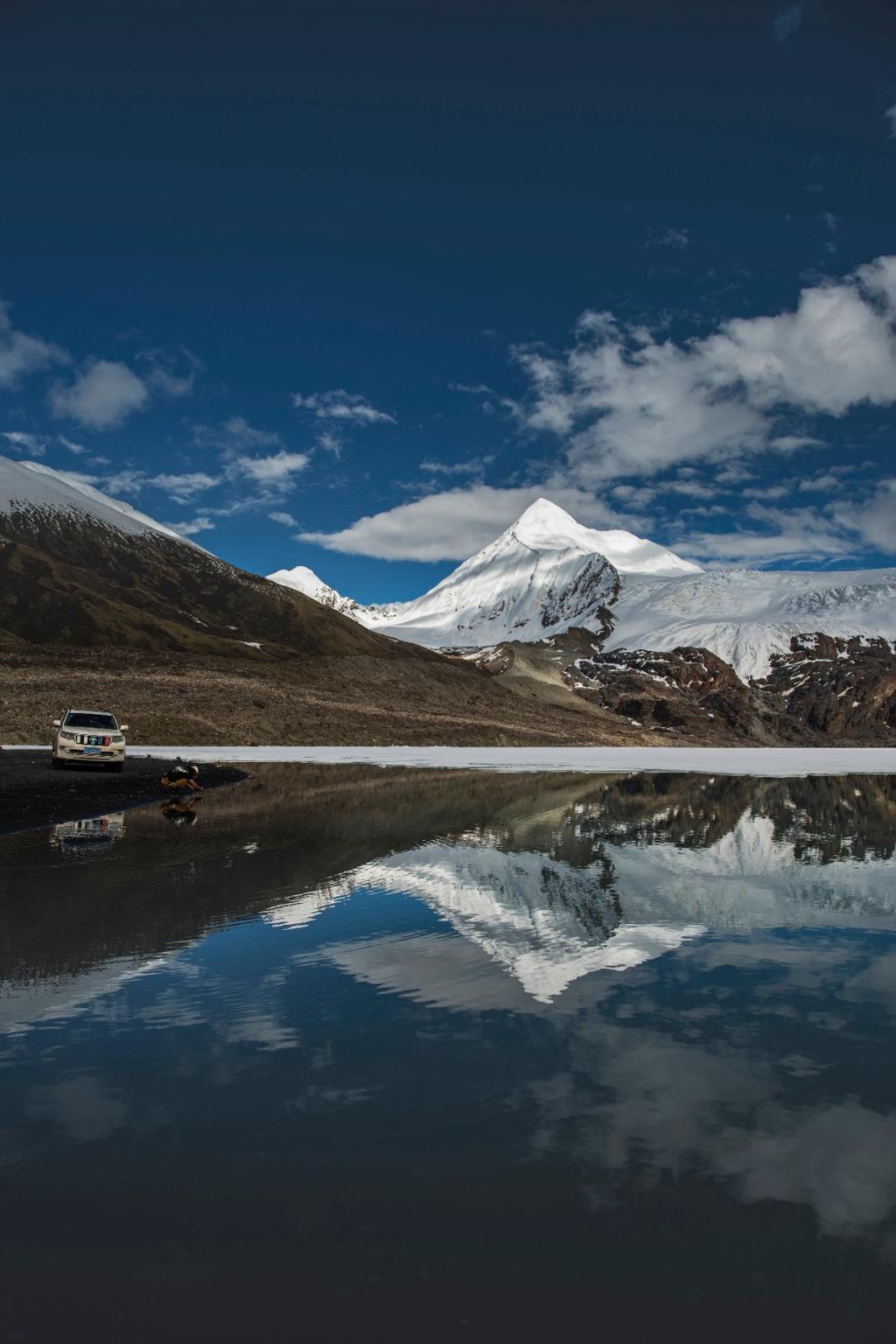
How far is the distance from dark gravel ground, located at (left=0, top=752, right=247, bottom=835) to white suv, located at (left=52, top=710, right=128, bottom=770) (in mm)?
514

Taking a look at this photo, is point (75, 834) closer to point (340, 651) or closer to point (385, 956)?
point (385, 956)

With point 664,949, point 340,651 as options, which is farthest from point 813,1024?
point 340,651

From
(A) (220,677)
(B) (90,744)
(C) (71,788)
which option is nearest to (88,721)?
(B) (90,744)

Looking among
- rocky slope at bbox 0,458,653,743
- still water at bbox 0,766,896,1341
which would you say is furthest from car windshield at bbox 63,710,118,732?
rocky slope at bbox 0,458,653,743

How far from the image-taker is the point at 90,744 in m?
33.9

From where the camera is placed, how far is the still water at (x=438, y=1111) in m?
4.01

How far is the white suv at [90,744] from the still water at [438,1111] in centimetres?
2168

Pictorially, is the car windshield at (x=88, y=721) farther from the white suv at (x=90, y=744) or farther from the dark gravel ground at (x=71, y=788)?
the dark gravel ground at (x=71, y=788)

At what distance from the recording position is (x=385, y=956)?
31.7 ft

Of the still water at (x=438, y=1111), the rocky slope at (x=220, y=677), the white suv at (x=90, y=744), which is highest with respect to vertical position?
the rocky slope at (x=220, y=677)

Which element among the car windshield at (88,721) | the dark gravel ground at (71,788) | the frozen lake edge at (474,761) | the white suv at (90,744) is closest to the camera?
the dark gravel ground at (71,788)

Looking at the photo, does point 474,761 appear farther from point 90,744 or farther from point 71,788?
point 71,788

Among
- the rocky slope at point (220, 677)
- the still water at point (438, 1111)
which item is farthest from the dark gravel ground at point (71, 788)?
the rocky slope at point (220, 677)

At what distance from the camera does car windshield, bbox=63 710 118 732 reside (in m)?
35.0
